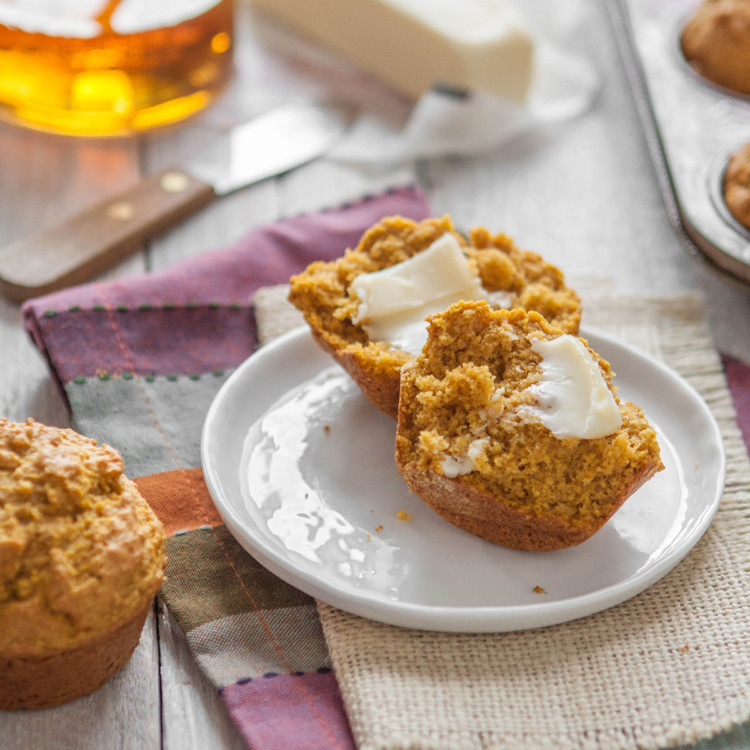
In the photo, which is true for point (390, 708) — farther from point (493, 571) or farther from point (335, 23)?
point (335, 23)

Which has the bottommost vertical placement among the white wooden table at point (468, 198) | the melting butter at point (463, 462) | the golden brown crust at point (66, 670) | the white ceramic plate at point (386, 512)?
the white wooden table at point (468, 198)

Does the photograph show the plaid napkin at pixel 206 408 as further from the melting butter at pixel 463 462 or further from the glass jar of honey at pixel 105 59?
the glass jar of honey at pixel 105 59

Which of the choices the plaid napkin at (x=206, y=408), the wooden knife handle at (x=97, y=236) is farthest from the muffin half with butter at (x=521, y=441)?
the wooden knife handle at (x=97, y=236)

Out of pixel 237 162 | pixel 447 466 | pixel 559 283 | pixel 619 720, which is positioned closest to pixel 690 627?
pixel 619 720

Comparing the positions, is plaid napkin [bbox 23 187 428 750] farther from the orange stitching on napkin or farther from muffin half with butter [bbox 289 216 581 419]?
muffin half with butter [bbox 289 216 581 419]

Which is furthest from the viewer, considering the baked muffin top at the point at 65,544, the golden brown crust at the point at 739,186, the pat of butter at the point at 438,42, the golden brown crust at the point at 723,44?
the pat of butter at the point at 438,42

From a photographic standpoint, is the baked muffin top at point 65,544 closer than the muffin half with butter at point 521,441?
Yes

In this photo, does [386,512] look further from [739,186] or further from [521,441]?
[739,186]
